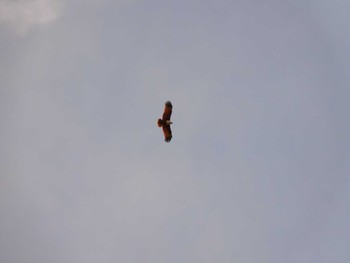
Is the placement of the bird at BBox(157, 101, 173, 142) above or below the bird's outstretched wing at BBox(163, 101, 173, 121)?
below

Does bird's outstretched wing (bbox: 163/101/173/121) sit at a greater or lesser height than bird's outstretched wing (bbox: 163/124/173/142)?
greater

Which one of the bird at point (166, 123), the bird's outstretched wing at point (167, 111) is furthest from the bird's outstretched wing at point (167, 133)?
the bird's outstretched wing at point (167, 111)

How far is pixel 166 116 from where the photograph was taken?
120 ft

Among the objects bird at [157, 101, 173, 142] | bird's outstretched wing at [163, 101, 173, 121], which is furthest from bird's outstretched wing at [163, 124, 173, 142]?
bird's outstretched wing at [163, 101, 173, 121]

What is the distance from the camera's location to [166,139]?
37031mm

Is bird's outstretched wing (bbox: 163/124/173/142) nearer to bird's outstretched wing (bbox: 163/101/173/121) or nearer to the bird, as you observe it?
the bird

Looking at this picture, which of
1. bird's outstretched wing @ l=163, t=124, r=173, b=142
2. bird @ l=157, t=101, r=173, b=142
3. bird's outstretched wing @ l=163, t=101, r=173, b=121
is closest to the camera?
bird's outstretched wing @ l=163, t=101, r=173, b=121

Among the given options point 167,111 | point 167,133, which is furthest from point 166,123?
point 167,111

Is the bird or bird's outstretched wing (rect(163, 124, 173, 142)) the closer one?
the bird

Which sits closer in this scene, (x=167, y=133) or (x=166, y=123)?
(x=166, y=123)

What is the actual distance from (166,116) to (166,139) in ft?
7.47

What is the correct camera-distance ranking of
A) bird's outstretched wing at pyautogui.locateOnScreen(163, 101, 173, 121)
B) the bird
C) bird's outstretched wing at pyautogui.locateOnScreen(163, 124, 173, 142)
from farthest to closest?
bird's outstretched wing at pyautogui.locateOnScreen(163, 124, 173, 142) → the bird → bird's outstretched wing at pyautogui.locateOnScreen(163, 101, 173, 121)

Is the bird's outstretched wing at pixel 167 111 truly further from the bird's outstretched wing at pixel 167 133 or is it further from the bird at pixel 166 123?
the bird's outstretched wing at pixel 167 133

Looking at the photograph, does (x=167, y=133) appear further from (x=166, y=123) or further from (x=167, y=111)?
(x=167, y=111)
